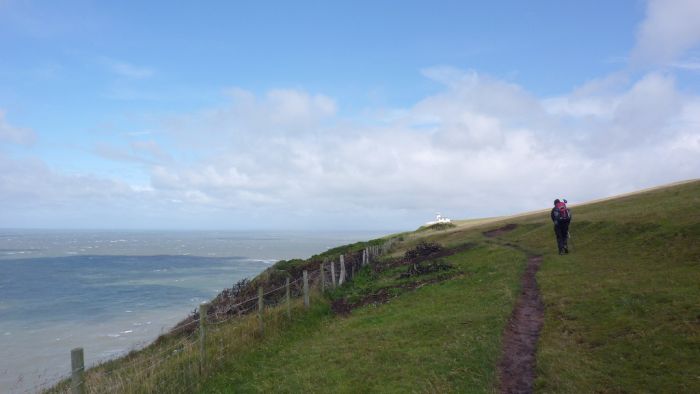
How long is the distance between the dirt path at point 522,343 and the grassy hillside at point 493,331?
0.26 metres

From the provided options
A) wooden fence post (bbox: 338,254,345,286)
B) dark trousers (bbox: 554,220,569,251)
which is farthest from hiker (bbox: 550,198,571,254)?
wooden fence post (bbox: 338,254,345,286)

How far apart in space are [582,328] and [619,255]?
36.3ft

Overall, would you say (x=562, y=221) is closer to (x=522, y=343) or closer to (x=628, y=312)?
(x=628, y=312)

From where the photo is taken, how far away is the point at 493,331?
547 inches

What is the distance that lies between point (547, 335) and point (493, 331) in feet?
5.01

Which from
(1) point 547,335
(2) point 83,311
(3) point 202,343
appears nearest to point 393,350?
(1) point 547,335

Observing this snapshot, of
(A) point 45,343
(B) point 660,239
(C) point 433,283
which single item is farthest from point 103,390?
(A) point 45,343

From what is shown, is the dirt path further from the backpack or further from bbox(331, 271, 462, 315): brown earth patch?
the backpack

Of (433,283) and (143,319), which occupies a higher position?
(433,283)

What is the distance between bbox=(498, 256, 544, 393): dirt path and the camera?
1039 cm

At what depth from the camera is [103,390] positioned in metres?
11.5

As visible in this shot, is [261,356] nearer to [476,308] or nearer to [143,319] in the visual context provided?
[476,308]

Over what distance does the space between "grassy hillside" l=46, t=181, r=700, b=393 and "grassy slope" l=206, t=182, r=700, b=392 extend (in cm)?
4

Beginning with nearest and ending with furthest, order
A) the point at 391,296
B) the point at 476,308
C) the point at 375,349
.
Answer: the point at 375,349 → the point at 476,308 → the point at 391,296
